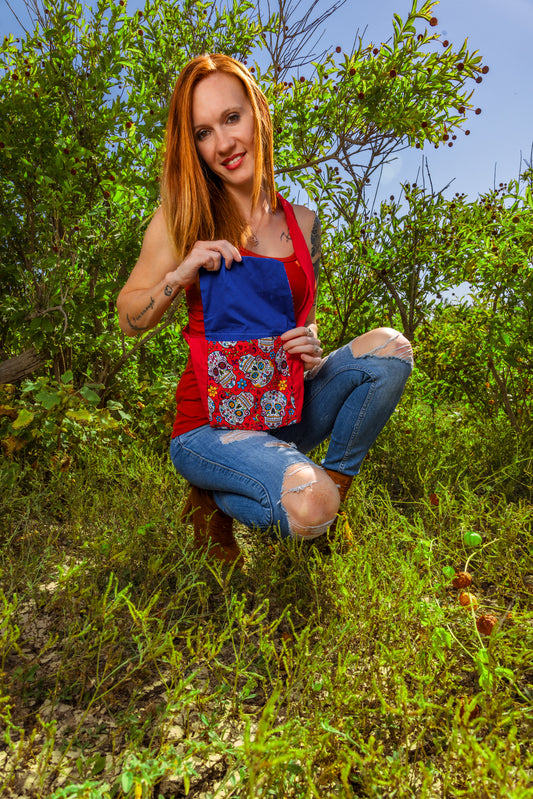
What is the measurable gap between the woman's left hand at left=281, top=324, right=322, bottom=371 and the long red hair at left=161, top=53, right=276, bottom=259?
15.7 inches

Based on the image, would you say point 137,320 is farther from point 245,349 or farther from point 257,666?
point 257,666

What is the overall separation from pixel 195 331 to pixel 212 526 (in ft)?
2.32

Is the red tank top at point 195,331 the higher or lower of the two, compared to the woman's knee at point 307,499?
higher

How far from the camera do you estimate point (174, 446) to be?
2018 mm

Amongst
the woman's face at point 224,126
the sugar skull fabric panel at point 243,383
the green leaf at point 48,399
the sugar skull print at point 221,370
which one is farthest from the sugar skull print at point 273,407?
the green leaf at point 48,399

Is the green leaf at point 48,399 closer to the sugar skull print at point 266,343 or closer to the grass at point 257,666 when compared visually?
the grass at point 257,666

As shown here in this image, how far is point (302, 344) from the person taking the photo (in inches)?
75.8

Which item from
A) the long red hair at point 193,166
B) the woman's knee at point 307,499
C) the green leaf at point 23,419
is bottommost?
the woman's knee at point 307,499

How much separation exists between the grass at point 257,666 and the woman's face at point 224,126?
1.30m

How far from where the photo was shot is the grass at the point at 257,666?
109cm

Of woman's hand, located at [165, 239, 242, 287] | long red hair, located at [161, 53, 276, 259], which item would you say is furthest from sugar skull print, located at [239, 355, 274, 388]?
long red hair, located at [161, 53, 276, 259]

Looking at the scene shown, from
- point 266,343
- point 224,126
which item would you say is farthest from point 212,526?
point 224,126

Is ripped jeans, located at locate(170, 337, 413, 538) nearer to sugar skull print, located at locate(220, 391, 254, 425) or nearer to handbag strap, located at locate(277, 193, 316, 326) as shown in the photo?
sugar skull print, located at locate(220, 391, 254, 425)

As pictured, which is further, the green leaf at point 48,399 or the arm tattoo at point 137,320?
the green leaf at point 48,399
